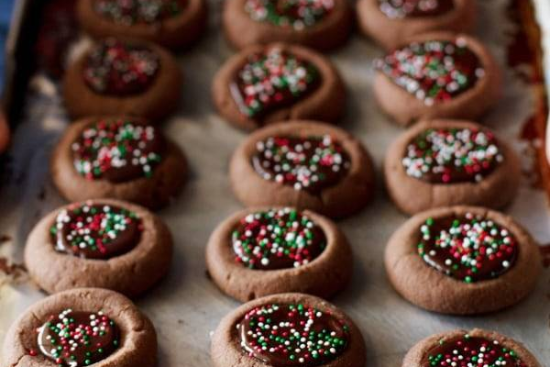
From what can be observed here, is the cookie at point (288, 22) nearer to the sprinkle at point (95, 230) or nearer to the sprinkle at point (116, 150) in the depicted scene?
the sprinkle at point (116, 150)

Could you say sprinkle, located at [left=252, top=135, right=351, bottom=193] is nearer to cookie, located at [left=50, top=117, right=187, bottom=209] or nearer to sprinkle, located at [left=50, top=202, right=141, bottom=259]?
cookie, located at [left=50, top=117, right=187, bottom=209]

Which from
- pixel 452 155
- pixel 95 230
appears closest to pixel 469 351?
pixel 452 155

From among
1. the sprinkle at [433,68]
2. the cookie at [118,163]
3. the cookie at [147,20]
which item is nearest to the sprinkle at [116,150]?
the cookie at [118,163]

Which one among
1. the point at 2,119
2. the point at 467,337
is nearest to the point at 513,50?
the point at 467,337

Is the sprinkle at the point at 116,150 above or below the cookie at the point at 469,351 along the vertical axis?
above

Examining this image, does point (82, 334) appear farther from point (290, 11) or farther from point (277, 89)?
point (290, 11)
